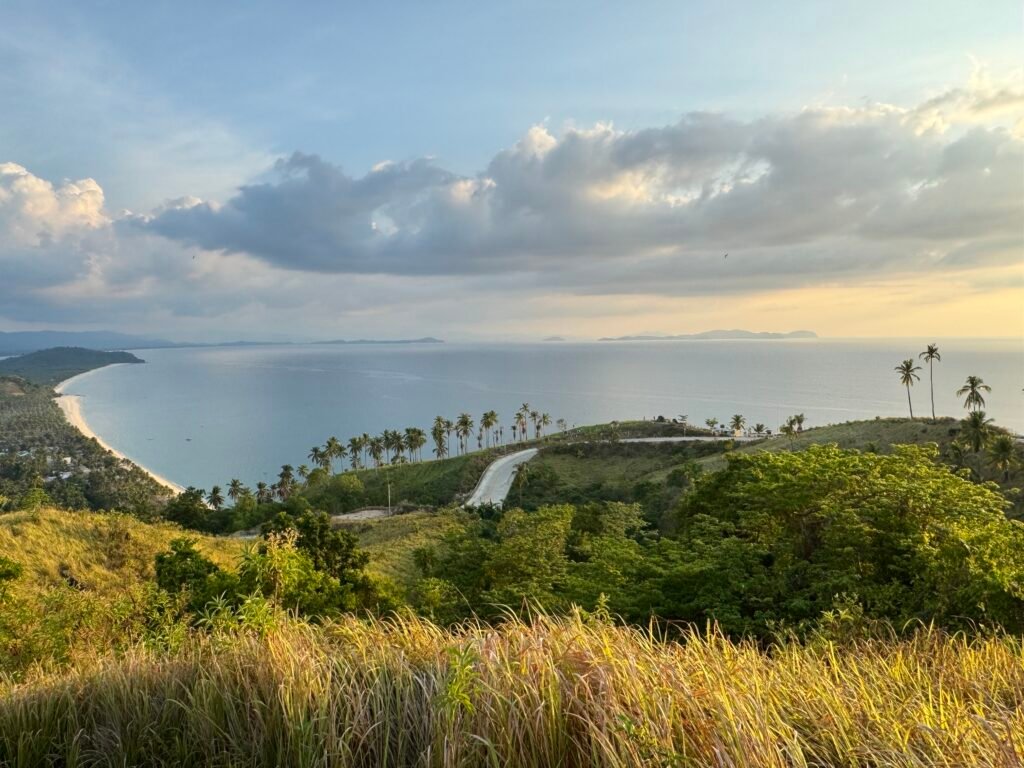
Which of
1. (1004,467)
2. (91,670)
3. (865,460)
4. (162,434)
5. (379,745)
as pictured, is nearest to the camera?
(379,745)

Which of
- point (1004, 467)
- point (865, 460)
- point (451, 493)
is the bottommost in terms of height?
point (451, 493)

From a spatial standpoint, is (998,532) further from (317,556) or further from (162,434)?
(162,434)

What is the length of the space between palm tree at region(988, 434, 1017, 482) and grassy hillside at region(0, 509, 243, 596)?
46073mm

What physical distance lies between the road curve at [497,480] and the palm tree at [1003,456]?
38.3 meters

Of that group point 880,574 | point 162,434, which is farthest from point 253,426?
point 880,574

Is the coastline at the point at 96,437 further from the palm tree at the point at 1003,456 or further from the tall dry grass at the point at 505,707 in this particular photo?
the tall dry grass at the point at 505,707

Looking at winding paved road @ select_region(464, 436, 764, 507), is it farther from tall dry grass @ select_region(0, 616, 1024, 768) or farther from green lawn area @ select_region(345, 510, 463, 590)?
tall dry grass @ select_region(0, 616, 1024, 768)

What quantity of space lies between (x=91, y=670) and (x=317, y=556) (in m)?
13.1

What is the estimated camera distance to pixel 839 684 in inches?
138

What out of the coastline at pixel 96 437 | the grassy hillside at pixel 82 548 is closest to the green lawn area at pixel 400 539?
the grassy hillside at pixel 82 548

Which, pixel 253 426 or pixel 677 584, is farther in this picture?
pixel 253 426

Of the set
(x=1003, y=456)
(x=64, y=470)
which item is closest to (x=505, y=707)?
(x=1003, y=456)

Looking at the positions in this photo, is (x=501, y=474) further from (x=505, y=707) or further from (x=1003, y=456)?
Result: (x=505, y=707)

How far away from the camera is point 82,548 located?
17953 mm
